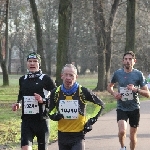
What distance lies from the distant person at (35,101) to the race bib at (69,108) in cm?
97

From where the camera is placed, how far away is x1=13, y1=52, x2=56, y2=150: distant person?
7145mm

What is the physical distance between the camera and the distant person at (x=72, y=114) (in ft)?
19.9

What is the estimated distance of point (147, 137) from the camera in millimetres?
11250

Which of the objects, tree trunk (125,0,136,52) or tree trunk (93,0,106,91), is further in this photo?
tree trunk (93,0,106,91)

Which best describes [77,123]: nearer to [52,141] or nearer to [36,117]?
[36,117]

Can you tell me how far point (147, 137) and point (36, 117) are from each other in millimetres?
4805

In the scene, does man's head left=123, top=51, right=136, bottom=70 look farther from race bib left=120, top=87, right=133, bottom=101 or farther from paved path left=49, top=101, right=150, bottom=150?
paved path left=49, top=101, right=150, bottom=150

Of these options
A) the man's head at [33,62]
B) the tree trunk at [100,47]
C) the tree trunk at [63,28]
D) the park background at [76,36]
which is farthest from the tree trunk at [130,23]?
the man's head at [33,62]

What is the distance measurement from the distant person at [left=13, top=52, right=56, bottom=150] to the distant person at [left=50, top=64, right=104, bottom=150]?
0.97 metres

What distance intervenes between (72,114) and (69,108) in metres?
0.09

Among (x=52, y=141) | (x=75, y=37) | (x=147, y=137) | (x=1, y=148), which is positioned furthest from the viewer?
(x=75, y=37)

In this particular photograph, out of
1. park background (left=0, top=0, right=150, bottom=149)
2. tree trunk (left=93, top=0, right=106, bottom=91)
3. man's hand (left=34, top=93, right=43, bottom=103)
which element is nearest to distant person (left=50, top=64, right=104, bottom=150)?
man's hand (left=34, top=93, right=43, bottom=103)

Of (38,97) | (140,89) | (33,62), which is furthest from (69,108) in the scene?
(140,89)

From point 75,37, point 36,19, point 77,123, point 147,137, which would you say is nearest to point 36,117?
point 77,123
